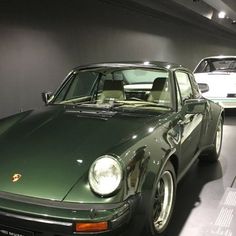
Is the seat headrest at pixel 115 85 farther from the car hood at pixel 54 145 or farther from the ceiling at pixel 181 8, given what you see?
the ceiling at pixel 181 8

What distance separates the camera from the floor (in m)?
2.76

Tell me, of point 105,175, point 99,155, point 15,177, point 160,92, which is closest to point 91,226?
point 105,175

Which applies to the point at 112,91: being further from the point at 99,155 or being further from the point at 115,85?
the point at 99,155

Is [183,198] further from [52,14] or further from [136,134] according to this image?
[52,14]

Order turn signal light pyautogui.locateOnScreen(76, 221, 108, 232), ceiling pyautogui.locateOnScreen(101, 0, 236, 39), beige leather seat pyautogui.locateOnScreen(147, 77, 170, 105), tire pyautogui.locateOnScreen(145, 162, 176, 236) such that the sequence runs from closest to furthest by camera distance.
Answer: turn signal light pyautogui.locateOnScreen(76, 221, 108, 232) < tire pyautogui.locateOnScreen(145, 162, 176, 236) < beige leather seat pyautogui.locateOnScreen(147, 77, 170, 105) < ceiling pyautogui.locateOnScreen(101, 0, 236, 39)

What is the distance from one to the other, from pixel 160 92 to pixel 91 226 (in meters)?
1.57

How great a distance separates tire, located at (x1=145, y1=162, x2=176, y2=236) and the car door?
0.89 feet

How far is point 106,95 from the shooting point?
334cm

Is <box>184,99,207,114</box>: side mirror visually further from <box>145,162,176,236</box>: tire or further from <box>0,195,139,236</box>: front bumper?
<box>0,195,139,236</box>: front bumper

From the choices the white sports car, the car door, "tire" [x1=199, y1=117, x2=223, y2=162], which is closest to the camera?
the car door

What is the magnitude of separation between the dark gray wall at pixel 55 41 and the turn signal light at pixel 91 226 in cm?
410

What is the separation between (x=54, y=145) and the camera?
2.39 metres

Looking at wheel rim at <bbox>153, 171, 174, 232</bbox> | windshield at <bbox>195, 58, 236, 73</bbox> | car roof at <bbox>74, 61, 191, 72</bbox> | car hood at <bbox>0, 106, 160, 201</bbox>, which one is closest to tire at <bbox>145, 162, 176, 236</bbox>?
wheel rim at <bbox>153, 171, 174, 232</bbox>

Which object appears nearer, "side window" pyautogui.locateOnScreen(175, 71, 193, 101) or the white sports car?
"side window" pyautogui.locateOnScreen(175, 71, 193, 101)
